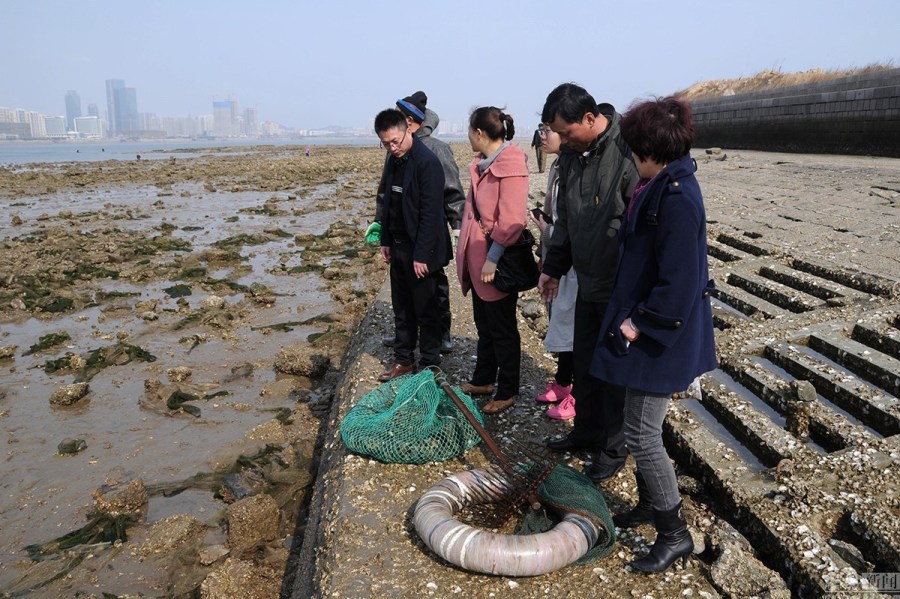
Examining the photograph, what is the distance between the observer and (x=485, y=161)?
13.2ft

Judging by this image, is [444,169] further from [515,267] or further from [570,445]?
[570,445]

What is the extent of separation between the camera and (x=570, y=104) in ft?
10.1

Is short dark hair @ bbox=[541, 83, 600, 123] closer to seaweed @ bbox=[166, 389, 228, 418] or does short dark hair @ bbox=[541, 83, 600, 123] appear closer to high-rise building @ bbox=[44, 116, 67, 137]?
seaweed @ bbox=[166, 389, 228, 418]

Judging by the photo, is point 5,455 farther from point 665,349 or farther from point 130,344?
point 665,349

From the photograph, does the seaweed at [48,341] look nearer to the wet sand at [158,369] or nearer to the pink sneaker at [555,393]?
the wet sand at [158,369]

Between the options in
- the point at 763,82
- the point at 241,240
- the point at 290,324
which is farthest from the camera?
the point at 763,82

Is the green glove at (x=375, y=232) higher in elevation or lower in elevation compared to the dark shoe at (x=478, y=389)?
higher

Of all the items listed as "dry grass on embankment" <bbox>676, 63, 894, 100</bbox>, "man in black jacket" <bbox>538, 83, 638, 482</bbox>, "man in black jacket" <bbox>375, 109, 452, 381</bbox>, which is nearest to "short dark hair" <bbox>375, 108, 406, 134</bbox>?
"man in black jacket" <bbox>375, 109, 452, 381</bbox>

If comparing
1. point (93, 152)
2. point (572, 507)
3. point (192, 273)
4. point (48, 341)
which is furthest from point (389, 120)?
point (93, 152)

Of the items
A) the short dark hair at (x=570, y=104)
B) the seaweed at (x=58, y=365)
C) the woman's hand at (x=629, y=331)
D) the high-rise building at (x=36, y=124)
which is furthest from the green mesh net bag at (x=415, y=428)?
the high-rise building at (x=36, y=124)

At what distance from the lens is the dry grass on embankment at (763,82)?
2211 centimetres

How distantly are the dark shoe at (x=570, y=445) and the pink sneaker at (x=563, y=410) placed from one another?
1.28 feet

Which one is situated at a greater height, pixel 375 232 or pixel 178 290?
pixel 375 232

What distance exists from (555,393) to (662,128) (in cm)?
242
